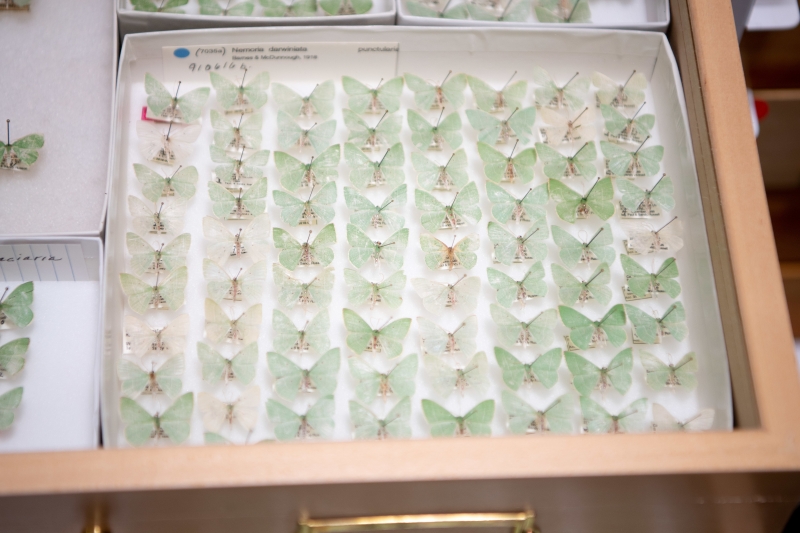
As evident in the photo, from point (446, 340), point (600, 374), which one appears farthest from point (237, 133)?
point (600, 374)

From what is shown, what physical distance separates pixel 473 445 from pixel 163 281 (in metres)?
0.58

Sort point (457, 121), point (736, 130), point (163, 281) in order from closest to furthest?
1. point (736, 130)
2. point (163, 281)
3. point (457, 121)

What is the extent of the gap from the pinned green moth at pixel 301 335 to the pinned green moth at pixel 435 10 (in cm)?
58

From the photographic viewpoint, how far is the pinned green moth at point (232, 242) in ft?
3.47

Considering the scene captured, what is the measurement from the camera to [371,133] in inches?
45.0

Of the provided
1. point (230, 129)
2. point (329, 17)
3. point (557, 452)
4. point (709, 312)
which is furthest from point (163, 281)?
point (709, 312)

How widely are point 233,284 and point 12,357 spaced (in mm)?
346

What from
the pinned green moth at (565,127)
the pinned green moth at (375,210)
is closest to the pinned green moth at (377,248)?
the pinned green moth at (375,210)

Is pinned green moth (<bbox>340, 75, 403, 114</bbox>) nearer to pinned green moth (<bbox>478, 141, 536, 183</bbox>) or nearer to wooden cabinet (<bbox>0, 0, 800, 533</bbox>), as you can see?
pinned green moth (<bbox>478, 141, 536, 183</bbox>)

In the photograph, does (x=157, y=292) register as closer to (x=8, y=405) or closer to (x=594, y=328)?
(x=8, y=405)

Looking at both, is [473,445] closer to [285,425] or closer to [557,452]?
[557,452]

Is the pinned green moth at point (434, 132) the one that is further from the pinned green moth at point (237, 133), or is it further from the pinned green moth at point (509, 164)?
the pinned green moth at point (237, 133)

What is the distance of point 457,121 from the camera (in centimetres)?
115

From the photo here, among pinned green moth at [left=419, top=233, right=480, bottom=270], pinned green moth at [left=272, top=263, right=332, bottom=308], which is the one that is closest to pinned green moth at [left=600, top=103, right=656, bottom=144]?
pinned green moth at [left=419, top=233, right=480, bottom=270]
